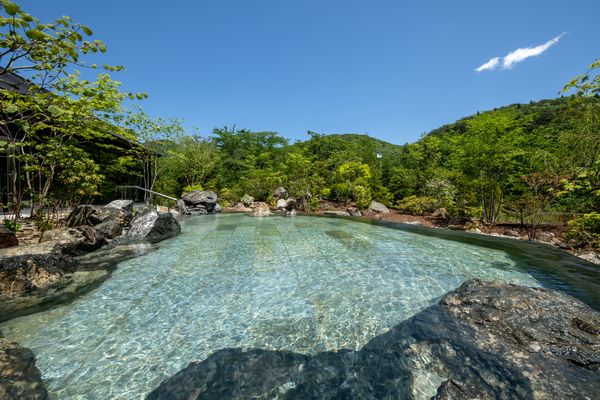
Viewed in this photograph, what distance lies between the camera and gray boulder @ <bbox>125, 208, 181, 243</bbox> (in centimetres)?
878

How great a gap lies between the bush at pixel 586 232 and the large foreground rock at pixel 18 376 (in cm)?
1242

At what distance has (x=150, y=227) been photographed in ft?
29.6

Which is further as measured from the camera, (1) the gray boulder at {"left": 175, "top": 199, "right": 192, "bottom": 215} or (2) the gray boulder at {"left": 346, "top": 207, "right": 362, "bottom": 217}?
(2) the gray boulder at {"left": 346, "top": 207, "right": 362, "bottom": 217}

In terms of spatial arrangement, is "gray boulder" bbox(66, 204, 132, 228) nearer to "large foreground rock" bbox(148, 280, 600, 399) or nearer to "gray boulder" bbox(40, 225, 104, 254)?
"gray boulder" bbox(40, 225, 104, 254)

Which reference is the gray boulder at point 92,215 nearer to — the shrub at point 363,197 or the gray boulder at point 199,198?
the gray boulder at point 199,198

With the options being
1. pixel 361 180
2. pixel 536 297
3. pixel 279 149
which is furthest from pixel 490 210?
pixel 279 149

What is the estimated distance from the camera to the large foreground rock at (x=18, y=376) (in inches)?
88.3

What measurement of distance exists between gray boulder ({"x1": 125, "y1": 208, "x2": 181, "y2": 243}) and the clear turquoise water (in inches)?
54.8

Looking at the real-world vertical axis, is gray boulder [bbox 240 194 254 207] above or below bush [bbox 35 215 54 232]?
above

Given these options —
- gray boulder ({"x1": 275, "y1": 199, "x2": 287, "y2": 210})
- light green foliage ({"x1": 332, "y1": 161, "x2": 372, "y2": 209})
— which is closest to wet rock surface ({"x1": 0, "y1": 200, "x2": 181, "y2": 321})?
gray boulder ({"x1": 275, "y1": 199, "x2": 287, "y2": 210})

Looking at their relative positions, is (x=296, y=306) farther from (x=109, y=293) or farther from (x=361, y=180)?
(x=361, y=180)

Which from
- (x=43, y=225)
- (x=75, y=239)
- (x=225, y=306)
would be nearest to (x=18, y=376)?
(x=225, y=306)

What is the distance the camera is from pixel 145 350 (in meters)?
3.11

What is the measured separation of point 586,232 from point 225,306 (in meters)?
11.0
